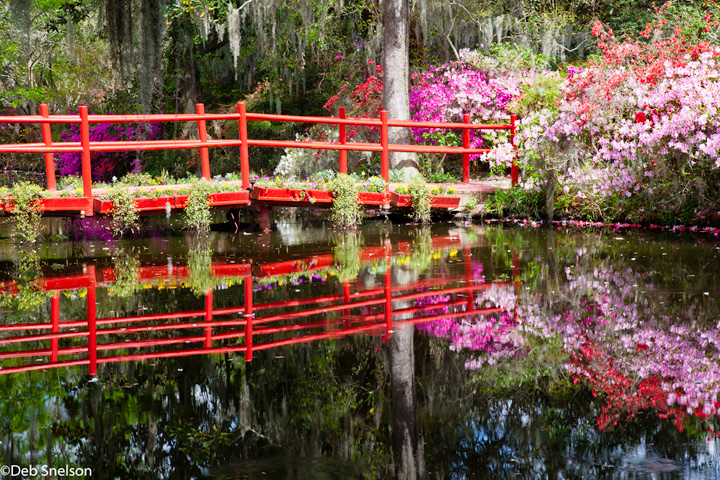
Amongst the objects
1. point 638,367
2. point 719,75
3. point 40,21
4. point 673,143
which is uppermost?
point 40,21

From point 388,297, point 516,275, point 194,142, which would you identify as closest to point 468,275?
point 516,275

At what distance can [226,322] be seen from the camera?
684cm

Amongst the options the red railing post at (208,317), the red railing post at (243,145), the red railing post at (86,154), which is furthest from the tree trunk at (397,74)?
the red railing post at (208,317)

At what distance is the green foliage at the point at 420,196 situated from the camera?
1410cm

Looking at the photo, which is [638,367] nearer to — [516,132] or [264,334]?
[264,334]

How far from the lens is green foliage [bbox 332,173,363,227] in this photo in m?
13.4

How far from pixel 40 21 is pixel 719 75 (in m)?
23.4

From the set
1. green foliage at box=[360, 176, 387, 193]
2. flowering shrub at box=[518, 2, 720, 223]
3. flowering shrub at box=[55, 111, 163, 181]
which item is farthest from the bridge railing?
flowering shrub at box=[55, 111, 163, 181]

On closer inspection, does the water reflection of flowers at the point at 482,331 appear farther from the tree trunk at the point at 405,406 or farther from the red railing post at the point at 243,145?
the red railing post at the point at 243,145

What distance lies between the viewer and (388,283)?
8.45 meters

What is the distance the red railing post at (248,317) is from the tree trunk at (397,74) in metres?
7.62

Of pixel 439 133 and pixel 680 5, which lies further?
pixel 680 5

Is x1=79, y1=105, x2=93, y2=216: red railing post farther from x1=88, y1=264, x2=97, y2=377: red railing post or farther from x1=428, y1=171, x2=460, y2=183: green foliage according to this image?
x1=428, y1=171, x2=460, y2=183: green foliage

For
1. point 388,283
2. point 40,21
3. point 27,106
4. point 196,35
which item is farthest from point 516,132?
point 27,106
